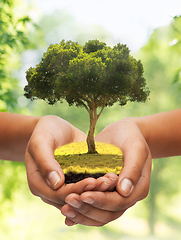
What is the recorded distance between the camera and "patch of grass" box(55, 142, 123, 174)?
2.16ft

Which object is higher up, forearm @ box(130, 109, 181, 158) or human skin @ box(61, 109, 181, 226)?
forearm @ box(130, 109, 181, 158)

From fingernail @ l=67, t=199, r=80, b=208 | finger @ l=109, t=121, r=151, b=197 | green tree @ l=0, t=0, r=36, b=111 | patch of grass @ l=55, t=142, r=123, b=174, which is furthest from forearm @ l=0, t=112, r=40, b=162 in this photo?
fingernail @ l=67, t=199, r=80, b=208

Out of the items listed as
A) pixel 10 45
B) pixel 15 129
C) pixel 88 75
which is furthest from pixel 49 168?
pixel 10 45

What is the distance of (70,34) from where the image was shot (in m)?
0.93

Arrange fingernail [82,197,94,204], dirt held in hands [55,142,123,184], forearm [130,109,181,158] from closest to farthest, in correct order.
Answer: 1. fingernail [82,197,94,204]
2. dirt held in hands [55,142,123,184]
3. forearm [130,109,181,158]

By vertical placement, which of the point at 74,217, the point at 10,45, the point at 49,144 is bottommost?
the point at 74,217

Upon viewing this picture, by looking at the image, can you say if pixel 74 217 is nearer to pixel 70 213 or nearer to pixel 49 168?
pixel 70 213

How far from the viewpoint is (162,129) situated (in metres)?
1.08

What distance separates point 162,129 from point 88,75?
0.58m

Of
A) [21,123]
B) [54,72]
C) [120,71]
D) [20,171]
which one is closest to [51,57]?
[54,72]

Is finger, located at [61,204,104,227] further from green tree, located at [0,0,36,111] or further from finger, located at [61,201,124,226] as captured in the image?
green tree, located at [0,0,36,111]

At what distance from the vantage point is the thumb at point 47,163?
0.60 m

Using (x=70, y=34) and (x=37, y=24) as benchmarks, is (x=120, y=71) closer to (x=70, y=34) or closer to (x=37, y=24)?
(x=70, y=34)

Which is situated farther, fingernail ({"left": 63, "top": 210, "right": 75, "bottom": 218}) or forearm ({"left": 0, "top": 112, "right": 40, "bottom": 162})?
forearm ({"left": 0, "top": 112, "right": 40, "bottom": 162})
